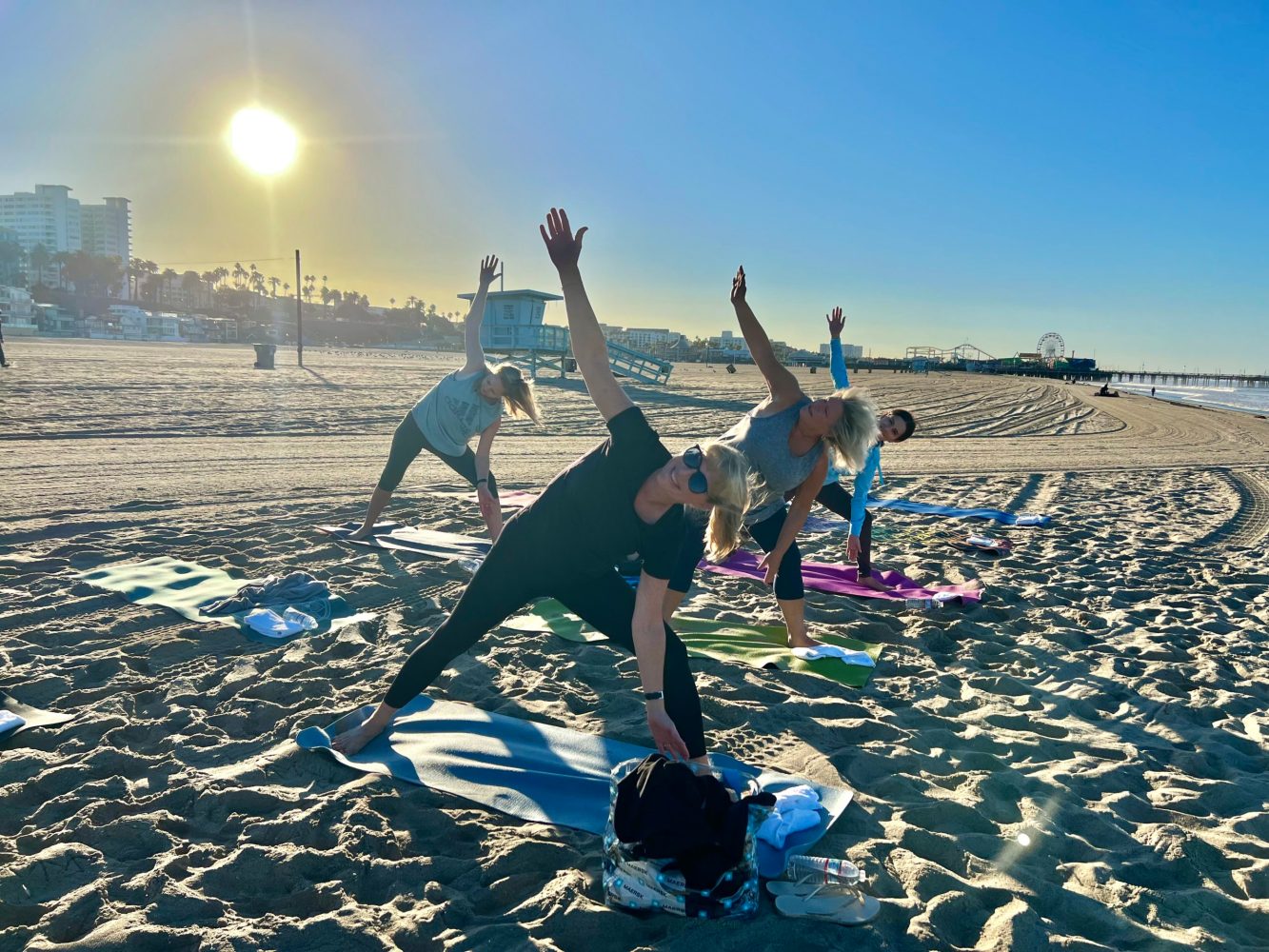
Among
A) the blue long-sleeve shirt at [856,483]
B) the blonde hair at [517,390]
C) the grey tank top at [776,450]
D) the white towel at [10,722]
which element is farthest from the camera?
the blonde hair at [517,390]

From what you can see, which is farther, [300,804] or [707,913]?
[300,804]

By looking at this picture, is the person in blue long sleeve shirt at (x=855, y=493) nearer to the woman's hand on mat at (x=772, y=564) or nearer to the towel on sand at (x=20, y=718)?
the woman's hand on mat at (x=772, y=564)

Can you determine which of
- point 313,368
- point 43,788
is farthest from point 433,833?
point 313,368

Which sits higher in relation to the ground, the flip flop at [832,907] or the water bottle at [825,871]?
the water bottle at [825,871]

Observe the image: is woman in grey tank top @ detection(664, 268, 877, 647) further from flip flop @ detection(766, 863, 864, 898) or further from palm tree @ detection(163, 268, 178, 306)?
palm tree @ detection(163, 268, 178, 306)

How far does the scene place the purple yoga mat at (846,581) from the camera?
19.3 feet

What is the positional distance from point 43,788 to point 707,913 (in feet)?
8.46

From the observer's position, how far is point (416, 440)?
6.50 m

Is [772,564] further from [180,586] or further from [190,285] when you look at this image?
[190,285]

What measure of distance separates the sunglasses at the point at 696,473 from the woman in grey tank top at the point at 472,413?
324cm

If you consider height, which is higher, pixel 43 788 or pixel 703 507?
pixel 703 507

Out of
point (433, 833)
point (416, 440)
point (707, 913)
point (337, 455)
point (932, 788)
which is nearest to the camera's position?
point (707, 913)

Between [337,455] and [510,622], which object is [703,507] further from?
[337,455]

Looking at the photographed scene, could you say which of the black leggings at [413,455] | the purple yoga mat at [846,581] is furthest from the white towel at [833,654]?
the black leggings at [413,455]
